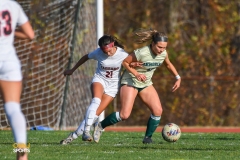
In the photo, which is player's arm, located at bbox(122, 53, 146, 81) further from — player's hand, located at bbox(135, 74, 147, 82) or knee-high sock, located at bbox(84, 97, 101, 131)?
knee-high sock, located at bbox(84, 97, 101, 131)

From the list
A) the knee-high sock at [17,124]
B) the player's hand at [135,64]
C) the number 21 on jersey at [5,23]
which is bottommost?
the player's hand at [135,64]

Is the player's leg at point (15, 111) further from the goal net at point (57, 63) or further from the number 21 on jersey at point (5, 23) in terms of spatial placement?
the goal net at point (57, 63)

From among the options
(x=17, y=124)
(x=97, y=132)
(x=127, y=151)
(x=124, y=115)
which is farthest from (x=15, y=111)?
(x=124, y=115)

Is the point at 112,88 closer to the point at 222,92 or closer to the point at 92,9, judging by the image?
the point at 92,9

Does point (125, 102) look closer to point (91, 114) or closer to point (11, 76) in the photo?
point (91, 114)

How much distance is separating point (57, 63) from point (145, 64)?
648 cm

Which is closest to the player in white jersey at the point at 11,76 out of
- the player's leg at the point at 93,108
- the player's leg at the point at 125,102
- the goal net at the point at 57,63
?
the player's leg at the point at 93,108

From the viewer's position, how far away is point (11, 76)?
547 centimetres

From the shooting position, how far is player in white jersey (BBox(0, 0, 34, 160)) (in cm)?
541

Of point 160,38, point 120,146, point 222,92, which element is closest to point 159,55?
point 160,38

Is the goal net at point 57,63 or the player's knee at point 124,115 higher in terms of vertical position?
the player's knee at point 124,115

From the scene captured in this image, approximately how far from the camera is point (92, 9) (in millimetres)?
14039

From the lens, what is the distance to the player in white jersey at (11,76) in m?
5.41

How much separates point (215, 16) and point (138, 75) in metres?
14.1
